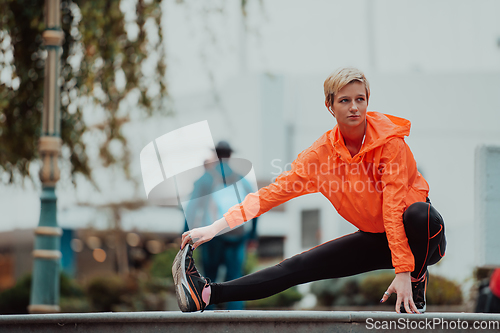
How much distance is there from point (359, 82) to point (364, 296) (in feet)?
25.2

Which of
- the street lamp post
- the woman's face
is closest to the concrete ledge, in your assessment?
the woman's face

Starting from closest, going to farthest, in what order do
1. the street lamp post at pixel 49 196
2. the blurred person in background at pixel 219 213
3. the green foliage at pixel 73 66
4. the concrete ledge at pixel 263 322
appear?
the concrete ledge at pixel 263 322 → the blurred person in background at pixel 219 213 → the street lamp post at pixel 49 196 → the green foliage at pixel 73 66

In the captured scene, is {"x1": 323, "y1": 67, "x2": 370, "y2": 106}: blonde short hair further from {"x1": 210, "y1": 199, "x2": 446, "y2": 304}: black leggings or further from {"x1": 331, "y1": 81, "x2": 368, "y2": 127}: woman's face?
{"x1": 210, "y1": 199, "x2": 446, "y2": 304}: black leggings

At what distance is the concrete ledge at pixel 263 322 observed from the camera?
258 centimetres

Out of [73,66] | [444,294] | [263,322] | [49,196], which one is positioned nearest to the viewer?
[263,322]

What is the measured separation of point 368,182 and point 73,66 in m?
5.24

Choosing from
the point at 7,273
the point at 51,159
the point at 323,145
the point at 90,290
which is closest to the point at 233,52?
the point at 51,159

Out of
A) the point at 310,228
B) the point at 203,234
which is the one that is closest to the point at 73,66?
the point at 203,234

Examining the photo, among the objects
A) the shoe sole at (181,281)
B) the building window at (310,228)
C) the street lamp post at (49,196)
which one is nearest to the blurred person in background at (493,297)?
the shoe sole at (181,281)

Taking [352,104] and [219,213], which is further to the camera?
[219,213]

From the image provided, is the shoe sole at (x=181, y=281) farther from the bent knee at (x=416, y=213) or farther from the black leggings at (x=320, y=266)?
the bent knee at (x=416, y=213)

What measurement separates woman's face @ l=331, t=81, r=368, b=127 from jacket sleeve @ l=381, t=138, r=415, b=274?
20 centimetres

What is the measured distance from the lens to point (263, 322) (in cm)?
267

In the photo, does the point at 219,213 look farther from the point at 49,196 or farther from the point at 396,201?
the point at 49,196
